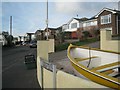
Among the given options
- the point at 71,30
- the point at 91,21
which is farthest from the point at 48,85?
the point at 71,30

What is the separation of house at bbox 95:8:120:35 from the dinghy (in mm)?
28759

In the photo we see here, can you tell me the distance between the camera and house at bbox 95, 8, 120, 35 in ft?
125

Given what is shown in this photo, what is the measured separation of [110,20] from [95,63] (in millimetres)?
30521

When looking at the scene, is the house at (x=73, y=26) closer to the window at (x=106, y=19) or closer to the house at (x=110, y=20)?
the house at (x=110, y=20)

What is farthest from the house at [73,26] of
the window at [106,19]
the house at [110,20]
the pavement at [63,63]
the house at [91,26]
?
the pavement at [63,63]

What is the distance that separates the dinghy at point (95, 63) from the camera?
262 inches

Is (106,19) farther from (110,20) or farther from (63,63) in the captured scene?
(63,63)

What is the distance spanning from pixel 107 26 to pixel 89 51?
99.7ft

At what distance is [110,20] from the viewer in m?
39.1

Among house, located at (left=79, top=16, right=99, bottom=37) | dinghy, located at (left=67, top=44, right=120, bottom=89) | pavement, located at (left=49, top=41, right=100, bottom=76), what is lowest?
pavement, located at (left=49, top=41, right=100, bottom=76)

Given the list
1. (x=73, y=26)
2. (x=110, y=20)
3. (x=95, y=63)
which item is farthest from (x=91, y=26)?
(x=95, y=63)

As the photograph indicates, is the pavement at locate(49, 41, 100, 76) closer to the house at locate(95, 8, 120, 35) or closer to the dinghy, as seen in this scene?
the dinghy

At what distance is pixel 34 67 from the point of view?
13234 mm

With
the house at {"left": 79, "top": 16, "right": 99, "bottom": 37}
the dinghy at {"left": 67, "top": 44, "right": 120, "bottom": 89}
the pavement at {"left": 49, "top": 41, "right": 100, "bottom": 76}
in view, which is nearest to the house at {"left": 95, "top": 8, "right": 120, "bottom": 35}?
the house at {"left": 79, "top": 16, "right": 99, "bottom": 37}
